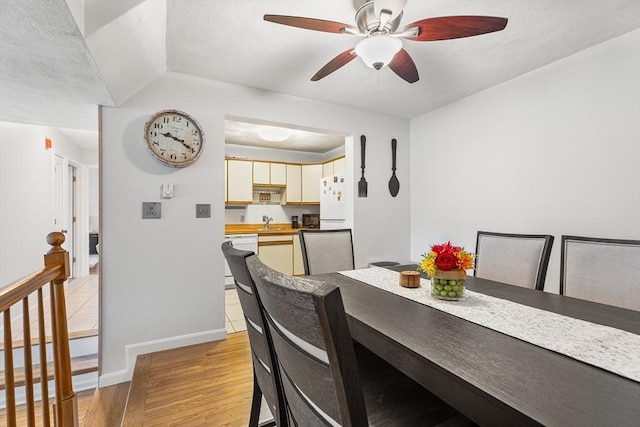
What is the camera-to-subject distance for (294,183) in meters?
5.42

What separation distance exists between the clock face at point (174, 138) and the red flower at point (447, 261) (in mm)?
2055

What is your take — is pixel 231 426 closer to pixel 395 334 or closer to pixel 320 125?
pixel 395 334

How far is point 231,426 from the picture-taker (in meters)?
1.56

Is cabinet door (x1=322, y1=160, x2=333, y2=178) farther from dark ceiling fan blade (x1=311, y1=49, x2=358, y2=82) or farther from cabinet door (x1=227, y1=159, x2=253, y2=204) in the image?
dark ceiling fan blade (x1=311, y1=49, x2=358, y2=82)

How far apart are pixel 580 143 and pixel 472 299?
1.86m

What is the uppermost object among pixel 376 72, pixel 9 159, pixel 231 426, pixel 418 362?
pixel 376 72

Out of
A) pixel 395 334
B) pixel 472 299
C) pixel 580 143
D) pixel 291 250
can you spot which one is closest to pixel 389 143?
pixel 580 143

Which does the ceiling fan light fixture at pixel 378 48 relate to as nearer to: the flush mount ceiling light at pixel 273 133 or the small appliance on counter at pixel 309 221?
the flush mount ceiling light at pixel 273 133

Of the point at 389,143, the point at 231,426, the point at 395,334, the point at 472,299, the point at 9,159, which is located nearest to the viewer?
the point at 395,334

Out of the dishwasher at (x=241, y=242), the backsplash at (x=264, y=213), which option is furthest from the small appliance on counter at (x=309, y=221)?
the dishwasher at (x=241, y=242)

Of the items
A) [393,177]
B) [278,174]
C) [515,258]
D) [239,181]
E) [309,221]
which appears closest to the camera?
[515,258]

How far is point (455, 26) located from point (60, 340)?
8.23 feet

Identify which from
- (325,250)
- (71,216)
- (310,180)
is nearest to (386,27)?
(325,250)

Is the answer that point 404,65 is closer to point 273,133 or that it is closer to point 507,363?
point 507,363
